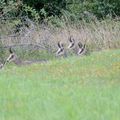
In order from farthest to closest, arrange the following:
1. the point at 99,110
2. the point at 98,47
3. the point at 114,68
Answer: the point at 98,47, the point at 114,68, the point at 99,110

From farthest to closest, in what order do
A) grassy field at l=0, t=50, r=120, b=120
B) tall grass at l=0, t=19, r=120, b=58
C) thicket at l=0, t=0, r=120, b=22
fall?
thicket at l=0, t=0, r=120, b=22 < tall grass at l=0, t=19, r=120, b=58 < grassy field at l=0, t=50, r=120, b=120

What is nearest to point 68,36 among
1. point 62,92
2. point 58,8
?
point 58,8

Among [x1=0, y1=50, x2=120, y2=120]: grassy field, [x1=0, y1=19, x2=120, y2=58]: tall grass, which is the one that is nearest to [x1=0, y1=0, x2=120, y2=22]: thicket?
[x1=0, y1=19, x2=120, y2=58]: tall grass

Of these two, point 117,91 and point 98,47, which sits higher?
point 117,91

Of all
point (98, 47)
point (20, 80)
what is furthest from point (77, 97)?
point (98, 47)

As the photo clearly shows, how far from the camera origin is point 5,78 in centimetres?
1105

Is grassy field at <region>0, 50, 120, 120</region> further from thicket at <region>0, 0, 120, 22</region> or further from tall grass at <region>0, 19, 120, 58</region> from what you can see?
thicket at <region>0, 0, 120, 22</region>

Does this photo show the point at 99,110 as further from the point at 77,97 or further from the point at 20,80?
the point at 20,80

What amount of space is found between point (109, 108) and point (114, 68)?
14.2 feet

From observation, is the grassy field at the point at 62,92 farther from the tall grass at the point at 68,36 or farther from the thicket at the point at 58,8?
the thicket at the point at 58,8

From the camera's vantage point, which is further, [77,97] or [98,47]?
[98,47]

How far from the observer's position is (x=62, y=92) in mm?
9156

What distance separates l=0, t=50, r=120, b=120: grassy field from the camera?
7.64 meters

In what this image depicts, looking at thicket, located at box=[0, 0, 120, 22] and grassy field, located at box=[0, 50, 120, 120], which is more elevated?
grassy field, located at box=[0, 50, 120, 120]
